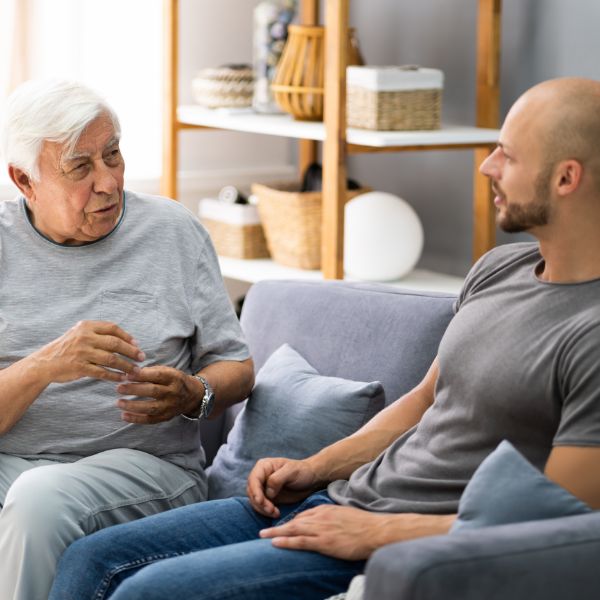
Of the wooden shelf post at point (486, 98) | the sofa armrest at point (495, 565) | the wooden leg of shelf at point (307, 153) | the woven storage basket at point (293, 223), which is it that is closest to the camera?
the sofa armrest at point (495, 565)

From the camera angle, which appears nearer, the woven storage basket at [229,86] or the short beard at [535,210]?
the short beard at [535,210]

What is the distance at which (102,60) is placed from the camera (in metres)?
3.86

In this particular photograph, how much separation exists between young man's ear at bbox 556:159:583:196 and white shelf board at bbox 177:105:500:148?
1.31 metres

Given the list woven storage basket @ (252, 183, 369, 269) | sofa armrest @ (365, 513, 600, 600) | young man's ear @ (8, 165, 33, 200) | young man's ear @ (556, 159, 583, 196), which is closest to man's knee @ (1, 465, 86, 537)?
young man's ear @ (8, 165, 33, 200)

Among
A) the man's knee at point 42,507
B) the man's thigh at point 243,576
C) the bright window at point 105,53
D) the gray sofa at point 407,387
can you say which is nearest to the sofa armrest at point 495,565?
the gray sofa at point 407,387

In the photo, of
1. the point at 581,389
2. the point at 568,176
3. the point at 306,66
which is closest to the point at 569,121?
the point at 568,176

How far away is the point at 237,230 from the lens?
3666mm

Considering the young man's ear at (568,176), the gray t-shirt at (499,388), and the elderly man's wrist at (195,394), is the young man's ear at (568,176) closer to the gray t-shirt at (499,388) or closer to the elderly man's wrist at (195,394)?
the gray t-shirt at (499,388)

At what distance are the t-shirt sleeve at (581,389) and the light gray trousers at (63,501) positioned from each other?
30.9 inches

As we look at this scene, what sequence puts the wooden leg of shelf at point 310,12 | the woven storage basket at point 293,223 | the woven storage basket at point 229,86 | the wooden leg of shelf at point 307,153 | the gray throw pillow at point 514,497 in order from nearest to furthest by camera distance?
the gray throw pillow at point 514,497 < the woven storage basket at point 293,223 < the woven storage basket at point 229,86 < the wooden leg of shelf at point 310,12 < the wooden leg of shelf at point 307,153

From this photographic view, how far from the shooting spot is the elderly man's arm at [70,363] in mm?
1960

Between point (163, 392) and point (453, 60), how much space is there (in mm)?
1780

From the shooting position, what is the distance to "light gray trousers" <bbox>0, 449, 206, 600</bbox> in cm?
186

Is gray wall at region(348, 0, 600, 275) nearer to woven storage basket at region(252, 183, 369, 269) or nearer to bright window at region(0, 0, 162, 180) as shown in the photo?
woven storage basket at region(252, 183, 369, 269)
